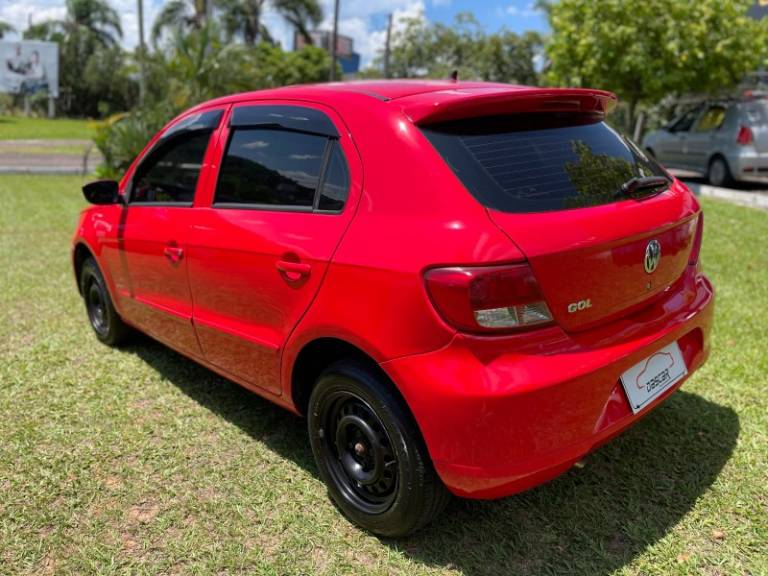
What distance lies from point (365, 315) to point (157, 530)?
126 cm

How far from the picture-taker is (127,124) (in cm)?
1361

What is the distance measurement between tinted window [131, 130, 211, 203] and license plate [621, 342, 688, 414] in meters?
2.27

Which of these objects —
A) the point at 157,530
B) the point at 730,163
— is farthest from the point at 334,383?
the point at 730,163

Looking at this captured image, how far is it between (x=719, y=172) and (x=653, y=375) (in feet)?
36.0

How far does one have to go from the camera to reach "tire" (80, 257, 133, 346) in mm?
4535

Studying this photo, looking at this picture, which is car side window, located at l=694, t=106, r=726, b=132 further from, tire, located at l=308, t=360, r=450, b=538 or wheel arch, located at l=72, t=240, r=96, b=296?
tire, located at l=308, t=360, r=450, b=538

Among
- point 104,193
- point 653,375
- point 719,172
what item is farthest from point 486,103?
point 719,172

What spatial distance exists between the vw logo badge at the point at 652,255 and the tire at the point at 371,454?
106cm

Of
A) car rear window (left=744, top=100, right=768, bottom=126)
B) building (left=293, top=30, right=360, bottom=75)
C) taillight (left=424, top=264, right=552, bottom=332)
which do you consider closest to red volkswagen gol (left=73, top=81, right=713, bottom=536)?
taillight (left=424, top=264, right=552, bottom=332)

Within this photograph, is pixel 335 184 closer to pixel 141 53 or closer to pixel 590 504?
pixel 590 504

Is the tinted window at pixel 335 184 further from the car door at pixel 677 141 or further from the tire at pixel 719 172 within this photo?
the car door at pixel 677 141

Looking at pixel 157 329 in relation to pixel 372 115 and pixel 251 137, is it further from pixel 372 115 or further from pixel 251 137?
pixel 372 115

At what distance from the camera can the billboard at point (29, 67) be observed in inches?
1802

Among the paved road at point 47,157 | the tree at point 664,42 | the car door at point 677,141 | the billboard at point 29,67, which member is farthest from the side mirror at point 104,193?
the billboard at point 29,67
